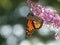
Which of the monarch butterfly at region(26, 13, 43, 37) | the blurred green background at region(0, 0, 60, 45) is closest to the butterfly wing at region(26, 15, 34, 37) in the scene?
the monarch butterfly at region(26, 13, 43, 37)

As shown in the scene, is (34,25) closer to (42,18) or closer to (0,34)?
(42,18)

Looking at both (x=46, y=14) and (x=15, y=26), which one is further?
(x=15, y=26)

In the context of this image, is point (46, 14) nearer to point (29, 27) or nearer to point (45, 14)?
point (45, 14)

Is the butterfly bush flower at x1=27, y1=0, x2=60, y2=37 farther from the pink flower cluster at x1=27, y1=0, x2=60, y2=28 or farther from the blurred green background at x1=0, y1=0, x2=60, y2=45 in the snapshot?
the blurred green background at x1=0, y1=0, x2=60, y2=45

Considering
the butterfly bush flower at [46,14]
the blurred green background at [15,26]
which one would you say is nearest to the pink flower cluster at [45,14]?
the butterfly bush flower at [46,14]

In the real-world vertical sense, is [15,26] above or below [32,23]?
above

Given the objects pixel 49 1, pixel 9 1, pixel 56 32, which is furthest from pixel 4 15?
pixel 56 32

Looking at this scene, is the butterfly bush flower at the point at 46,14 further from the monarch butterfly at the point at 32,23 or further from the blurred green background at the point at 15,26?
the blurred green background at the point at 15,26

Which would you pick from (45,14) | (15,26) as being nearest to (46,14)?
(45,14)
